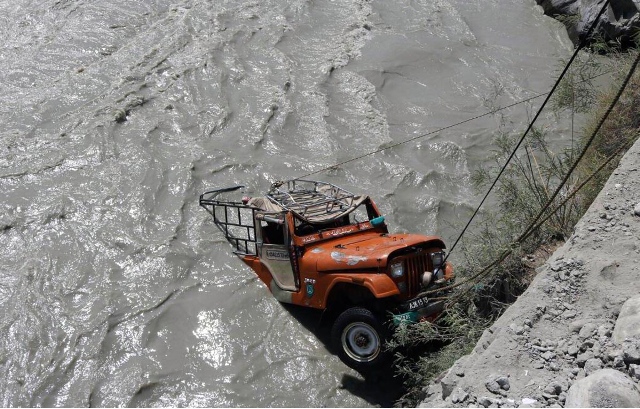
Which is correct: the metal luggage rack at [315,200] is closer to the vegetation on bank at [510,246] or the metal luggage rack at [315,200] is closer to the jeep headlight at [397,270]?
the jeep headlight at [397,270]

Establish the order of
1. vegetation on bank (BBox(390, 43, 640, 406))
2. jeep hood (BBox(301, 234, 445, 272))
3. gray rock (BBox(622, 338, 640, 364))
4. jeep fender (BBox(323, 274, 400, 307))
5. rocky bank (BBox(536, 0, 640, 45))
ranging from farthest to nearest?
1. rocky bank (BBox(536, 0, 640, 45))
2. jeep hood (BBox(301, 234, 445, 272))
3. jeep fender (BBox(323, 274, 400, 307))
4. vegetation on bank (BBox(390, 43, 640, 406))
5. gray rock (BBox(622, 338, 640, 364))

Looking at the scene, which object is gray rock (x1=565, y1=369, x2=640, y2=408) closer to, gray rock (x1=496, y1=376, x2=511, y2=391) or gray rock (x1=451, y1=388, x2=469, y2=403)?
gray rock (x1=496, y1=376, x2=511, y2=391)

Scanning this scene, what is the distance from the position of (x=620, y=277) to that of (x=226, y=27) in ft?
41.6

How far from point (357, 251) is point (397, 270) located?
589 mm

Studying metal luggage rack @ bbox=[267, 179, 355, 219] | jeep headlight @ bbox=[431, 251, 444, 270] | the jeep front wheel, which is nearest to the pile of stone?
the jeep front wheel

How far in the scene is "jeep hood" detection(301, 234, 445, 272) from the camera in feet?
25.6

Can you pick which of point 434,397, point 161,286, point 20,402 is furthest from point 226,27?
point 434,397

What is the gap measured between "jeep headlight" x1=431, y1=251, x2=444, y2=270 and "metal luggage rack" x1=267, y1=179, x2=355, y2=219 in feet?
5.01

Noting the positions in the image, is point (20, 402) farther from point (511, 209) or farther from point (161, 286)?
point (511, 209)

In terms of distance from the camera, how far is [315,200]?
964 centimetres

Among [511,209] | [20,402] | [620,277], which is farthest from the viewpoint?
[511,209]

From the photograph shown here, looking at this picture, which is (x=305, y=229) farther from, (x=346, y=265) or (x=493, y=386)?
(x=493, y=386)

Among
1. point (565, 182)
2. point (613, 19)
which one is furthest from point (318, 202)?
point (613, 19)

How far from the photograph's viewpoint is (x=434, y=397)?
620cm
